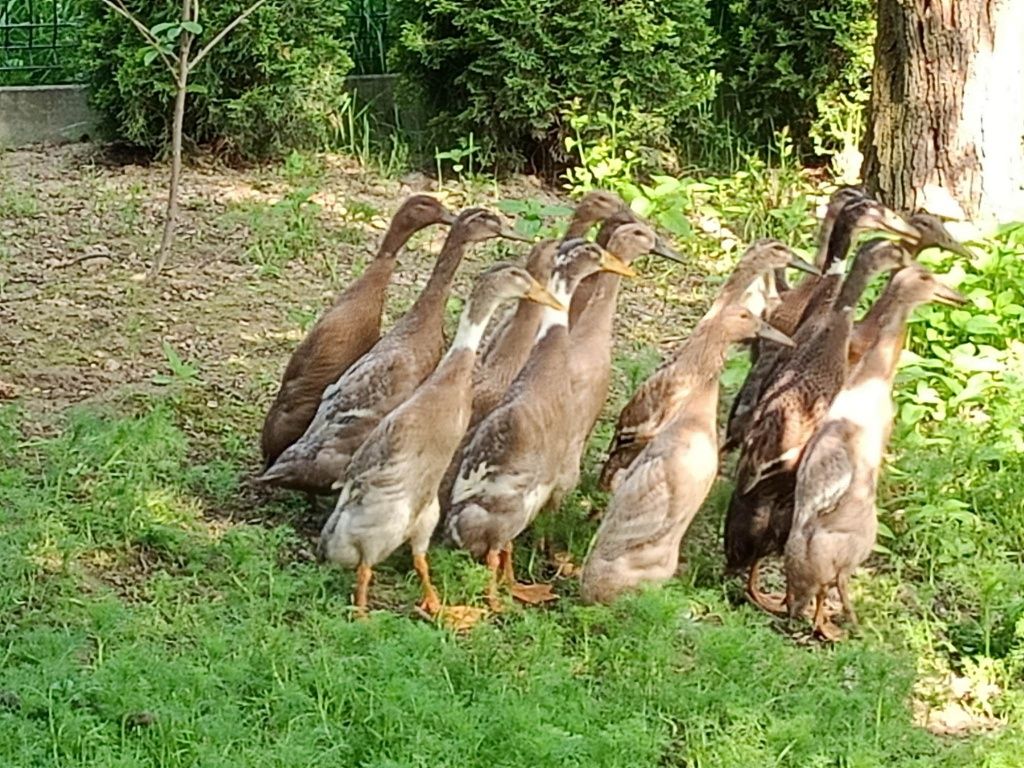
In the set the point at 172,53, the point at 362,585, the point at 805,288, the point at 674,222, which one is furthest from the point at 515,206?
the point at 362,585

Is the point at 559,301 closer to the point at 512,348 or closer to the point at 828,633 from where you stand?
the point at 512,348

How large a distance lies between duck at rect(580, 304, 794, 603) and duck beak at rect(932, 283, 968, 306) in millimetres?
946

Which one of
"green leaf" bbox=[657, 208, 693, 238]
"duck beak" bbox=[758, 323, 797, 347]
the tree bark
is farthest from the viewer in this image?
"green leaf" bbox=[657, 208, 693, 238]

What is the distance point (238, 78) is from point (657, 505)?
Result: 591 cm

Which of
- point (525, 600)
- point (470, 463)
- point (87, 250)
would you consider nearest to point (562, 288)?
point (470, 463)

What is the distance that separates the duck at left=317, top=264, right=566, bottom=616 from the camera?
5.75 meters

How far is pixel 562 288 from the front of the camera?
6453 mm

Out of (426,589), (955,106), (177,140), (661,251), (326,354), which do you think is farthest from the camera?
(955,106)

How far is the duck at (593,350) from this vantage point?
20.7 ft

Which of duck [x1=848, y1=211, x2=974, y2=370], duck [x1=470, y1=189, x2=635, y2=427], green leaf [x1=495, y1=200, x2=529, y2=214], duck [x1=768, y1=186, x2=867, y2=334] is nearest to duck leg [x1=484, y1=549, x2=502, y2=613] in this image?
duck [x1=470, y1=189, x2=635, y2=427]

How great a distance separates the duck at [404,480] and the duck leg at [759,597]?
3.70 ft

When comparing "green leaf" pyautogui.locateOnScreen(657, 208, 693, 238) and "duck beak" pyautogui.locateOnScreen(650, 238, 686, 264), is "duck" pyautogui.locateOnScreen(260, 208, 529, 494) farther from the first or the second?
"green leaf" pyautogui.locateOnScreen(657, 208, 693, 238)

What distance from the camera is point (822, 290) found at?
6805mm

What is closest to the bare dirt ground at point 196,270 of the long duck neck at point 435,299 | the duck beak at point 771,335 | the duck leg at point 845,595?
the long duck neck at point 435,299
